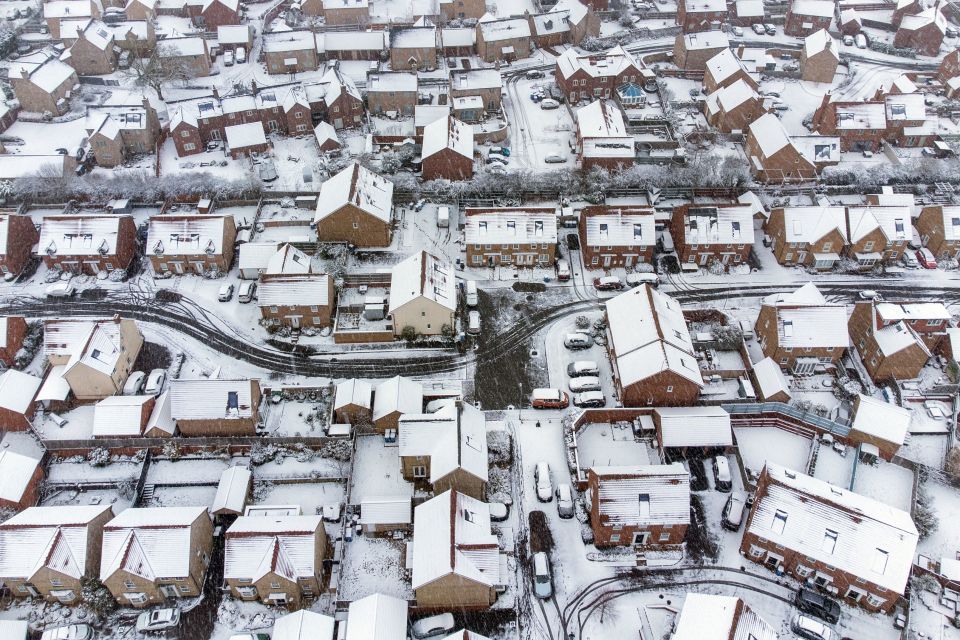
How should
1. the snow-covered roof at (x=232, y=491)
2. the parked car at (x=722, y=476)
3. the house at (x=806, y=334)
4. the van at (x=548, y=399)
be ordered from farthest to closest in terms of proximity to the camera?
the house at (x=806, y=334) < the van at (x=548, y=399) < the parked car at (x=722, y=476) < the snow-covered roof at (x=232, y=491)

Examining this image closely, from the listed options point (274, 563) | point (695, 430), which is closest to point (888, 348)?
point (695, 430)

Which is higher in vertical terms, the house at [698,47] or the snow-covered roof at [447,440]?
the house at [698,47]

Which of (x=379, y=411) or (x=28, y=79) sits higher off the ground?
(x=28, y=79)

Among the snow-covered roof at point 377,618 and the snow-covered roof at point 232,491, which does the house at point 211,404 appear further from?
the snow-covered roof at point 377,618

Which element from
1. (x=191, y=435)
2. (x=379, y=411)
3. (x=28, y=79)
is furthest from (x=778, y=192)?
(x=28, y=79)

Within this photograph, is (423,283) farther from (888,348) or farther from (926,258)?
(926,258)

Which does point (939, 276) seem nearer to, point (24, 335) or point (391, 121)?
point (391, 121)

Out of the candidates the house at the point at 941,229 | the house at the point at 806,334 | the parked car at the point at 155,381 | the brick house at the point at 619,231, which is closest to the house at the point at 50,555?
the parked car at the point at 155,381
